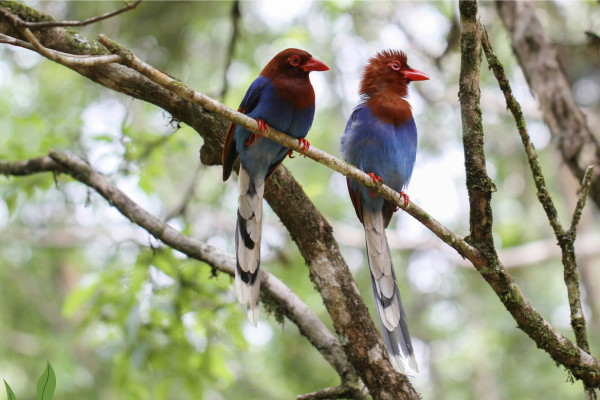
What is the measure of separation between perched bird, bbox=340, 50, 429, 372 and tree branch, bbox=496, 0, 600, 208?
55.3 inches

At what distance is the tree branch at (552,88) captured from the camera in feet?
13.6

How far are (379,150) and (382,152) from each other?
0.03 meters

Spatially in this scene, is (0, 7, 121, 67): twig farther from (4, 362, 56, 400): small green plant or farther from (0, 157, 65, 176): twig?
(0, 157, 65, 176): twig

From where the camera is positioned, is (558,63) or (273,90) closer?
(273,90)

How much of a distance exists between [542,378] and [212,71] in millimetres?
9384

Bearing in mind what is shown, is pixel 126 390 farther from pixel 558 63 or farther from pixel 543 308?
pixel 543 308

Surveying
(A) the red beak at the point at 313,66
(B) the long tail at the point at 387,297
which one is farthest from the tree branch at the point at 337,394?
(A) the red beak at the point at 313,66

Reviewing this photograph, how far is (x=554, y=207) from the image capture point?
2873 millimetres

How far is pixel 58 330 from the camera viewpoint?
405 inches

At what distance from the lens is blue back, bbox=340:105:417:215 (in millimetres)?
3561

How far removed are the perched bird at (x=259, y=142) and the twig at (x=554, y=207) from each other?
120 cm

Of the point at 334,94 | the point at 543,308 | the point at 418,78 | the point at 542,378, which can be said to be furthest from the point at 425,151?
the point at 418,78

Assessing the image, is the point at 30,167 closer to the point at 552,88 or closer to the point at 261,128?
the point at 261,128

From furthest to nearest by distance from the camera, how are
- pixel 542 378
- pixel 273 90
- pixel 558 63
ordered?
1. pixel 542 378
2. pixel 558 63
3. pixel 273 90
